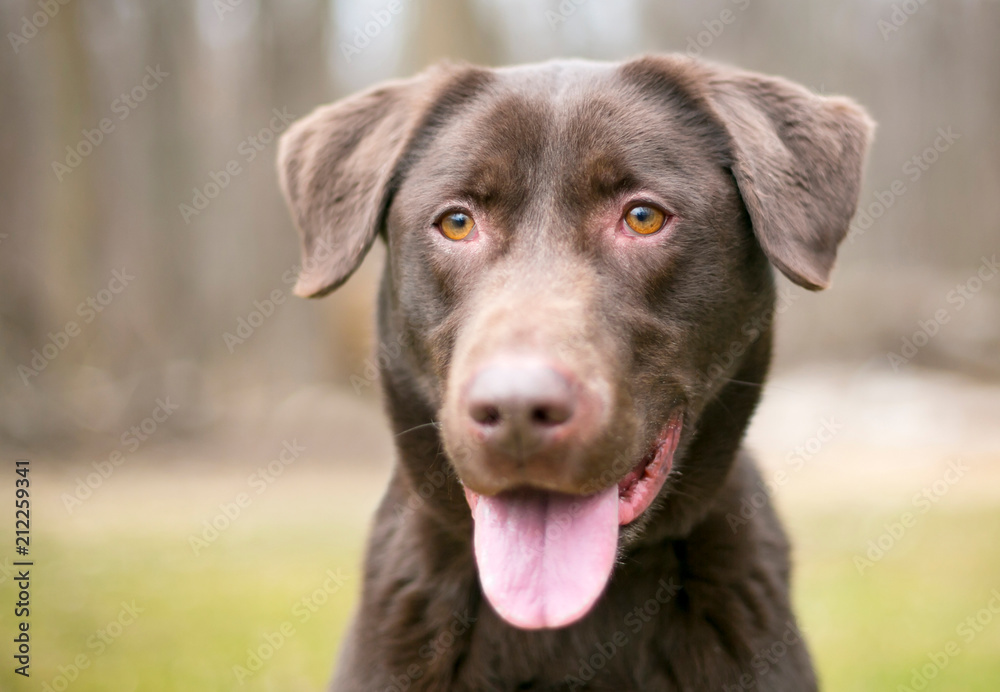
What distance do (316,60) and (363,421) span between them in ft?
15.3

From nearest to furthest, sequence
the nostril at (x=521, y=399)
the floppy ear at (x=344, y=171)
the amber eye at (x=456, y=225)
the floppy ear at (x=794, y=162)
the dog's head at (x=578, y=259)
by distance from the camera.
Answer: the nostril at (x=521, y=399), the dog's head at (x=578, y=259), the floppy ear at (x=794, y=162), the amber eye at (x=456, y=225), the floppy ear at (x=344, y=171)

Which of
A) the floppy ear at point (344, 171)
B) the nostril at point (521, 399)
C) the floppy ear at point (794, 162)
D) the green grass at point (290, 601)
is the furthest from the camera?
the green grass at point (290, 601)

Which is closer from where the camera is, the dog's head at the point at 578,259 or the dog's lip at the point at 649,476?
the dog's head at the point at 578,259

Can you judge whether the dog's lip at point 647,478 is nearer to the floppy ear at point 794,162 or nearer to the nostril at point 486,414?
the nostril at point 486,414

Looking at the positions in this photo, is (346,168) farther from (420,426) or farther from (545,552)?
(545,552)

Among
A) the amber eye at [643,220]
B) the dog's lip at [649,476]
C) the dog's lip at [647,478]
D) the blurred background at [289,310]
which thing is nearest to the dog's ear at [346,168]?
the amber eye at [643,220]

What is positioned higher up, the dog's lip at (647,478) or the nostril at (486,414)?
the nostril at (486,414)

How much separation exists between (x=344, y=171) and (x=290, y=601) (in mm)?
3131

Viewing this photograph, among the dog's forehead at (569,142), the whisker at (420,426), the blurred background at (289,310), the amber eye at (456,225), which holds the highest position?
the dog's forehead at (569,142)

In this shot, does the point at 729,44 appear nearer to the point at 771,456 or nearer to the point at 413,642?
the point at 771,456

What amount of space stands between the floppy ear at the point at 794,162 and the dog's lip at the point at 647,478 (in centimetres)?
53

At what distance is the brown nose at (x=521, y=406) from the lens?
1854mm

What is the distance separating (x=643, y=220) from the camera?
2447 mm

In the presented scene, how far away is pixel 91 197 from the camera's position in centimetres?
1012
